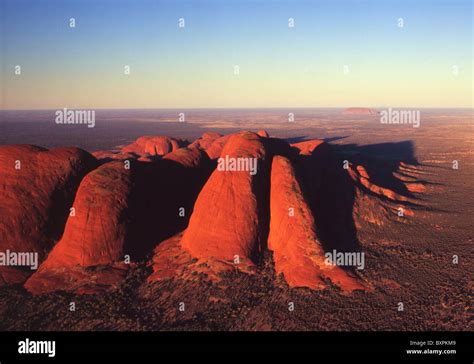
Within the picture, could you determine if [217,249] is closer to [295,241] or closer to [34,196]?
[295,241]

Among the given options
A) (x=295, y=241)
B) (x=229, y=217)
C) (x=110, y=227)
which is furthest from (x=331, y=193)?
(x=110, y=227)

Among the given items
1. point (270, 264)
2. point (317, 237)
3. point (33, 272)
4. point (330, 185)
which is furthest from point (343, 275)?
point (33, 272)

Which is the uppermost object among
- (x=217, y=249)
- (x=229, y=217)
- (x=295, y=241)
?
(x=229, y=217)

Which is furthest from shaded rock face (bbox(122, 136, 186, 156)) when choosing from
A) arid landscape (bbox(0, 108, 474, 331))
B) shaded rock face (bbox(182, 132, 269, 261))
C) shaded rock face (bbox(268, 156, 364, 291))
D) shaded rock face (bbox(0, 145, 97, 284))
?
shaded rock face (bbox(268, 156, 364, 291))

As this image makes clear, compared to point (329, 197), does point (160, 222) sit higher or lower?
lower

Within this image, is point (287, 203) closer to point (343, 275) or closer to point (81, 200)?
point (343, 275)

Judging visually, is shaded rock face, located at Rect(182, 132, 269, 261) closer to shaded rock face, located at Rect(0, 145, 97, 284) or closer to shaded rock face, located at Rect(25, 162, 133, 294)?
shaded rock face, located at Rect(25, 162, 133, 294)

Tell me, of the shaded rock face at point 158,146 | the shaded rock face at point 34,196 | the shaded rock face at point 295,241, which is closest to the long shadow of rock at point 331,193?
the shaded rock face at point 295,241
